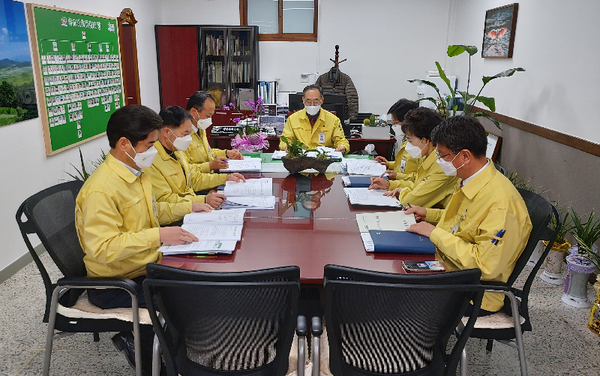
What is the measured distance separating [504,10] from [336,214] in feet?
12.5

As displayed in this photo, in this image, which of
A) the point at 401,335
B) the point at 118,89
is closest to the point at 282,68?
the point at 118,89

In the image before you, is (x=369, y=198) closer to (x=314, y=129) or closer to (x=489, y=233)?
(x=489, y=233)

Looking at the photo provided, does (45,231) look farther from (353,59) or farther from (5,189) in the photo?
(353,59)

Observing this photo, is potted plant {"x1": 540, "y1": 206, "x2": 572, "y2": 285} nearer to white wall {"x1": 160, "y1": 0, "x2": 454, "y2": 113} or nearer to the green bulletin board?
the green bulletin board

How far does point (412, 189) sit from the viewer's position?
8.41ft

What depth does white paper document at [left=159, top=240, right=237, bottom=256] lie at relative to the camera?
68.6 inches

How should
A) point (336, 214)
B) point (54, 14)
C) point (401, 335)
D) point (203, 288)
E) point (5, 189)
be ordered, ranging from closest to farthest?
1. point (203, 288)
2. point (401, 335)
3. point (336, 214)
4. point (5, 189)
5. point (54, 14)

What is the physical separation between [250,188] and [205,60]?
4.60m

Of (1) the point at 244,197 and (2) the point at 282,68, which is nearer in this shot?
(1) the point at 244,197

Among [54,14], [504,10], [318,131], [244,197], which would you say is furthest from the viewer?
[504,10]

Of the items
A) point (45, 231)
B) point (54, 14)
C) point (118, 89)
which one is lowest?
point (45, 231)

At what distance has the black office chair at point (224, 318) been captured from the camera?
1204 millimetres

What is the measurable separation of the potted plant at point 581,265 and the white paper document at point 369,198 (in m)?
1.35

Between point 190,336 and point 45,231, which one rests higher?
point 45,231
